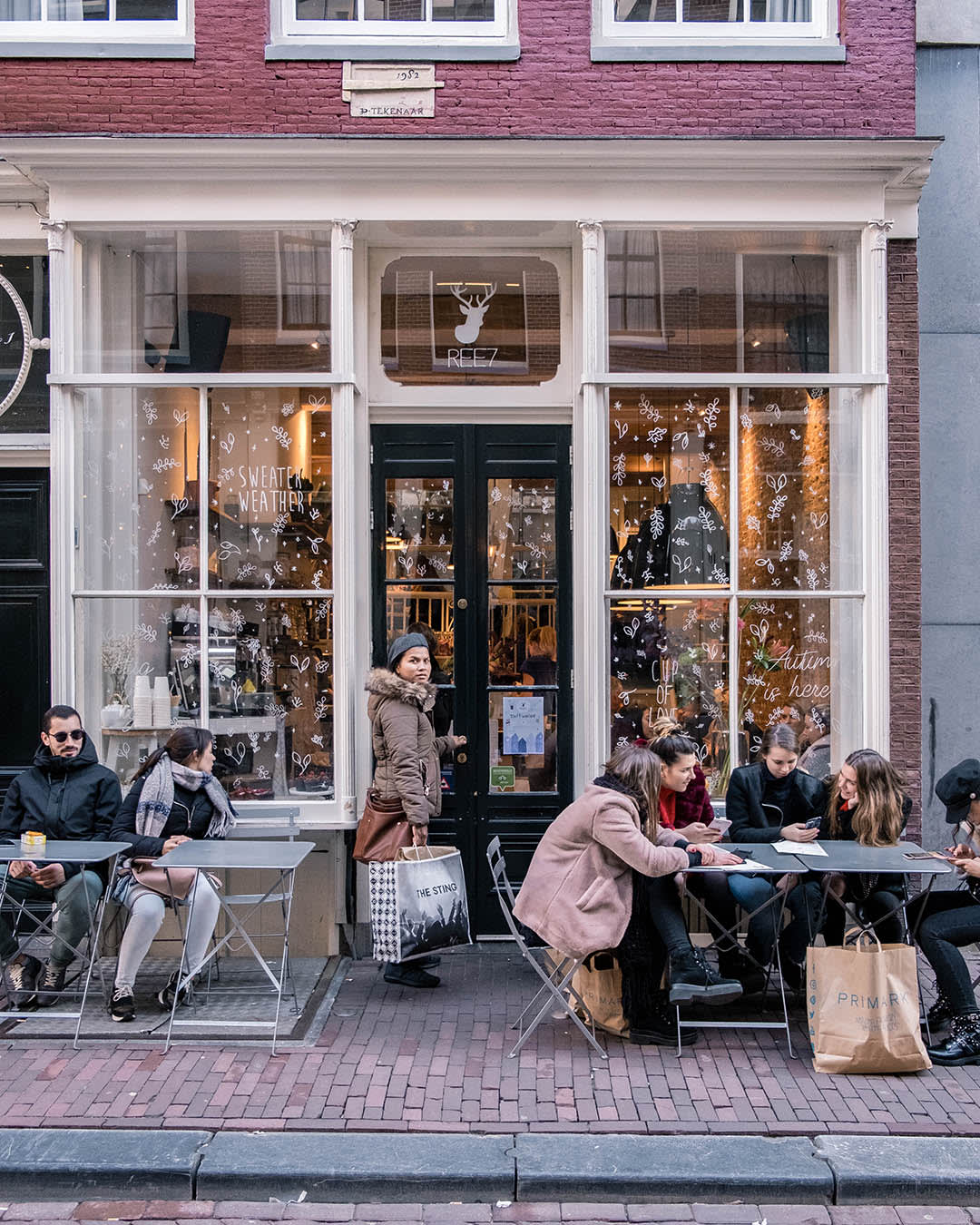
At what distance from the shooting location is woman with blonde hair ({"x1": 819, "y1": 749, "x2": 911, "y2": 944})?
5.86 metres

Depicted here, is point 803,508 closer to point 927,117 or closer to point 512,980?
point 927,117

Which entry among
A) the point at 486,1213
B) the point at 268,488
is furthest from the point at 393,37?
the point at 486,1213

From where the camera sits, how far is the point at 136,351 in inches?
285

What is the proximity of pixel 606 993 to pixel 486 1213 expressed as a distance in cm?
168

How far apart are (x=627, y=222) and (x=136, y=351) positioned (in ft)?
10.5

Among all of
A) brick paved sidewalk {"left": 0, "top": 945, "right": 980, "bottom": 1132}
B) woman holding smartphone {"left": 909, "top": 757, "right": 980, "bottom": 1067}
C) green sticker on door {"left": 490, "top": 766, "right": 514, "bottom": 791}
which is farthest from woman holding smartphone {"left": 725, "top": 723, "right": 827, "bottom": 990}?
green sticker on door {"left": 490, "top": 766, "right": 514, "bottom": 791}

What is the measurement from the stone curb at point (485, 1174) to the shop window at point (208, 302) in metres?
4.57

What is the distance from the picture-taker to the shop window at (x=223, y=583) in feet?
23.6

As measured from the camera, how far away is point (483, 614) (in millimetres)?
7445

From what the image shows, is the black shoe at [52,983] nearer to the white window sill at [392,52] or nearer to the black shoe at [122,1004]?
the black shoe at [122,1004]

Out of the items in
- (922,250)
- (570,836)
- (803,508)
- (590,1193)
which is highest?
(922,250)

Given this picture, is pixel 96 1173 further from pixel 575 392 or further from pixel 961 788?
pixel 575 392

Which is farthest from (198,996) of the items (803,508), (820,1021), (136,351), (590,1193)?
(803,508)

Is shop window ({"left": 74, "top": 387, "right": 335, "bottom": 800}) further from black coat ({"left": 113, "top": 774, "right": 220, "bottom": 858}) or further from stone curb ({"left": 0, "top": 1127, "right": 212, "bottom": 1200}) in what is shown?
stone curb ({"left": 0, "top": 1127, "right": 212, "bottom": 1200})
